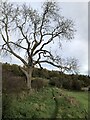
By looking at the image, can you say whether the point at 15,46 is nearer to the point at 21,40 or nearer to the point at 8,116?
the point at 21,40

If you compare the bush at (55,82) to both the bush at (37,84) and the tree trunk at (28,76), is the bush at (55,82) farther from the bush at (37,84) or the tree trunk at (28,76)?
the tree trunk at (28,76)

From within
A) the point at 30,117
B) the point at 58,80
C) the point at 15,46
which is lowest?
the point at 30,117

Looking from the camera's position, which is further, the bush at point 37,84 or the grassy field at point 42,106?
the bush at point 37,84

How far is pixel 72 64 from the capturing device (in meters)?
17.2

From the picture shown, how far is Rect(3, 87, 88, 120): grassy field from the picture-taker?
1305 cm

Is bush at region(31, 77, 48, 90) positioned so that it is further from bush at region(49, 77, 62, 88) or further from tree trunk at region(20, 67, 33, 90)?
bush at region(49, 77, 62, 88)

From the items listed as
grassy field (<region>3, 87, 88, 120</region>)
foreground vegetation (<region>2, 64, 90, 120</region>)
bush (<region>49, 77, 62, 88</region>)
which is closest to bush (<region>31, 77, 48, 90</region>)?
foreground vegetation (<region>2, 64, 90, 120</region>)

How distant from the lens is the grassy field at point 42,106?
1305cm

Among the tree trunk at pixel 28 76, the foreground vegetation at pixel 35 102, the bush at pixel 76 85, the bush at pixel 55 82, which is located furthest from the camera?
the bush at pixel 76 85

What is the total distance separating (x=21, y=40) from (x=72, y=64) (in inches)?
142

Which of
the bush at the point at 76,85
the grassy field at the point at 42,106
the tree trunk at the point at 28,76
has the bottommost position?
the grassy field at the point at 42,106

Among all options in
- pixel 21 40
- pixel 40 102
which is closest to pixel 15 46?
pixel 21 40

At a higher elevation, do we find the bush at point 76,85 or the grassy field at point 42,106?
the bush at point 76,85

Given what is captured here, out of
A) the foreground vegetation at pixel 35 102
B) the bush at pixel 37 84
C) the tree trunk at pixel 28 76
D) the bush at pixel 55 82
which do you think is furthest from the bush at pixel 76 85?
the tree trunk at pixel 28 76
